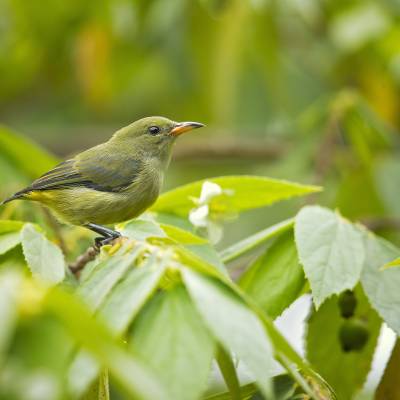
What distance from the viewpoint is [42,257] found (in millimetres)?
2604

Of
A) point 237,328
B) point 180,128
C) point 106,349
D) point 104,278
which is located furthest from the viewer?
point 180,128

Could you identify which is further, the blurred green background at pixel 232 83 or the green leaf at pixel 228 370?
the blurred green background at pixel 232 83

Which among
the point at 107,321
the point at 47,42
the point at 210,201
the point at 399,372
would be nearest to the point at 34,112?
the point at 47,42

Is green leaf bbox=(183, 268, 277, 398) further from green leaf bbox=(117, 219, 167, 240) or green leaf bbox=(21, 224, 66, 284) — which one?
green leaf bbox=(21, 224, 66, 284)

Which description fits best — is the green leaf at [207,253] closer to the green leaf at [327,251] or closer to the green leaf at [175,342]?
the green leaf at [327,251]

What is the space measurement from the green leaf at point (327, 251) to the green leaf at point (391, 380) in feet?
1.44

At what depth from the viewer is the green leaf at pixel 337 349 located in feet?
10.2

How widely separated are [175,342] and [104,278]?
0.32 meters

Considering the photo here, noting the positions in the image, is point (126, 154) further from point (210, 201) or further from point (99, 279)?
point (99, 279)

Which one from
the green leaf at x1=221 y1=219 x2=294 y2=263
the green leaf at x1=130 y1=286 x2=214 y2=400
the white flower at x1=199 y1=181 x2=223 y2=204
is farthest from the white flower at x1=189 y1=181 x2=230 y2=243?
the green leaf at x1=130 y1=286 x2=214 y2=400

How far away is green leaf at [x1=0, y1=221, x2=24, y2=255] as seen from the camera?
2656 mm

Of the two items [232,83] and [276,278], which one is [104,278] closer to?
[276,278]

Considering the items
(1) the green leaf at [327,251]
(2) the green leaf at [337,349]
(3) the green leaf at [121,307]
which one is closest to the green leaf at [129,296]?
(3) the green leaf at [121,307]

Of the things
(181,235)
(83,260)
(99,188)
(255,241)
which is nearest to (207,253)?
(181,235)
